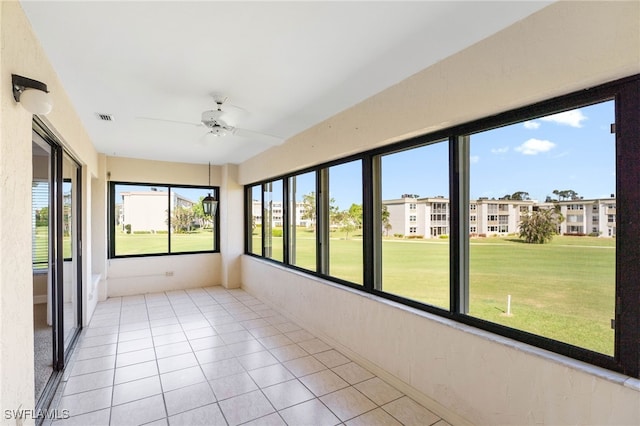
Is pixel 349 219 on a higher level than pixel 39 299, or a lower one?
higher

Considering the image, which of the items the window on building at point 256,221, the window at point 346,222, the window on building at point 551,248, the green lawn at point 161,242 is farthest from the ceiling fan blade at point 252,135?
the green lawn at point 161,242

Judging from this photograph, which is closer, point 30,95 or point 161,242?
point 30,95

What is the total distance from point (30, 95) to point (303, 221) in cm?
314

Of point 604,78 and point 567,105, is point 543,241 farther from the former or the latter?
point 604,78

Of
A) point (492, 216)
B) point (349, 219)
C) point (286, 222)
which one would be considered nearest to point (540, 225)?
point (492, 216)

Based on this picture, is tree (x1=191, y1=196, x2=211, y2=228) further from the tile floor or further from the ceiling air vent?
the ceiling air vent

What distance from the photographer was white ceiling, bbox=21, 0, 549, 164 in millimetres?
1644

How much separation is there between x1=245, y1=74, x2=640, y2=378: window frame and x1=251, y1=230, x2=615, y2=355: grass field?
0.05 m

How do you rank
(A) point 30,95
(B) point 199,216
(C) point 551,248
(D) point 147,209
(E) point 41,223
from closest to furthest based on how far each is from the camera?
(A) point 30,95 → (C) point 551,248 → (E) point 41,223 → (D) point 147,209 → (B) point 199,216

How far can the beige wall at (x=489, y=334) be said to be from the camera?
145 centimetres

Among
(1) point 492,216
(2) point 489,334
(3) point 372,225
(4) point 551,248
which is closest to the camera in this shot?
(4) point 551,248

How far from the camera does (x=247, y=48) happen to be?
6.62 feet

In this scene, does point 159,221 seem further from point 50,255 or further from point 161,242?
→ point 50,255

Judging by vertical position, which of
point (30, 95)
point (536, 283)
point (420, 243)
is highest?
point (30, 95)
